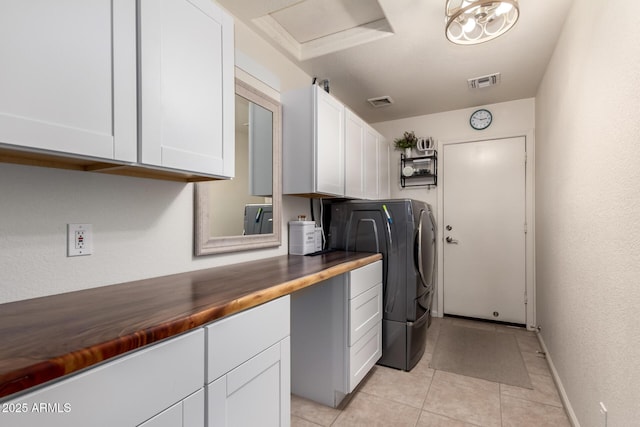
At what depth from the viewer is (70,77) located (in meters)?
0.90

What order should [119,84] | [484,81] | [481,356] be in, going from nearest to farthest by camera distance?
[119,84], [481,356], [484,81]

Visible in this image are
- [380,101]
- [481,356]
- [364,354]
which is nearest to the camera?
[364,354]

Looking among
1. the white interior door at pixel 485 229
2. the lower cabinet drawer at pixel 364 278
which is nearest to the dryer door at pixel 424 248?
the lower cabinet drawer at pixel 364 278

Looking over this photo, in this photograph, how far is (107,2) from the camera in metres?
0.97

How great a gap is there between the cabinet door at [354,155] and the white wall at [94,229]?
134 centimetres

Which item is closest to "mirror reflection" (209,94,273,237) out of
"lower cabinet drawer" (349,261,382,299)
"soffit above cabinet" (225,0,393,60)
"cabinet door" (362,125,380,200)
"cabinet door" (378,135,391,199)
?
"soffit above cabinet" (225,0,393,60)

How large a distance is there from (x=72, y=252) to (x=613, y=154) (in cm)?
214

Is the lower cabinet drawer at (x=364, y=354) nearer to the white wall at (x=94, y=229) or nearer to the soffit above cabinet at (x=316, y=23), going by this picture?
the white wall at (x=94, y=229)

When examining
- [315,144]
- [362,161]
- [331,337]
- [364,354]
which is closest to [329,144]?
[315,144]

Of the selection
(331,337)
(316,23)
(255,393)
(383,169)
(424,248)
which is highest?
(316,23)

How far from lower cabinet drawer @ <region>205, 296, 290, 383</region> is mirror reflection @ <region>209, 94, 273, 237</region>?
2.30ft

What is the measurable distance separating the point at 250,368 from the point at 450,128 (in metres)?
3.49

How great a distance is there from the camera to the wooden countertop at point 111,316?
2.06ft

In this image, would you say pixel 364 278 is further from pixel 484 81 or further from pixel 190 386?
pixel 484 81
